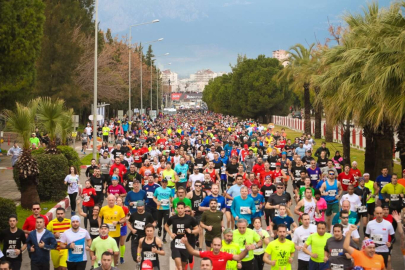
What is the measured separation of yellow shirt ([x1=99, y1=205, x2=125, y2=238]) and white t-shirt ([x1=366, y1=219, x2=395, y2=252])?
453 cm

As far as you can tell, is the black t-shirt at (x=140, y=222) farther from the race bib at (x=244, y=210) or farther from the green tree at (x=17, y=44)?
the green tree at (x=17, y=44)

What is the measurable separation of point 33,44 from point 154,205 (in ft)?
27.1

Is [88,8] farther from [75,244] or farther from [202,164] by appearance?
[75,244]

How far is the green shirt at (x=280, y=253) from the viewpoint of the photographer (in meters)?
9.25

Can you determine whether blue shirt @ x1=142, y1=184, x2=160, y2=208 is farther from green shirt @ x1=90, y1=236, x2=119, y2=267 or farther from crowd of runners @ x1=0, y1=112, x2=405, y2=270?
green shirt @ x1=90, y1=236, x2=119, y2=267

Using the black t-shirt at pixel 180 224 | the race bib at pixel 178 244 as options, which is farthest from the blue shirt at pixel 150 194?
the race bib at pixel 178 244

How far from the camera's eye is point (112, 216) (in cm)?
1155

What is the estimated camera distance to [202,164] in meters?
19.7

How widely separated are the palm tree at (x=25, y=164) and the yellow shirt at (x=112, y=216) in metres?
7.09

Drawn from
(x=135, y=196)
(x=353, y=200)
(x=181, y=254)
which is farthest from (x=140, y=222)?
(x=353, y=200)

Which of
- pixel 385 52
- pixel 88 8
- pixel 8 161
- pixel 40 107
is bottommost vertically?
pixel 8 161

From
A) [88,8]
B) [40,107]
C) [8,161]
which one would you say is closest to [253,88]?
[88,8]

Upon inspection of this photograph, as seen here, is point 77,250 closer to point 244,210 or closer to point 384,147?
point 244,210

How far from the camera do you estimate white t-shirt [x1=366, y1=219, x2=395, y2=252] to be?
10570 mm
